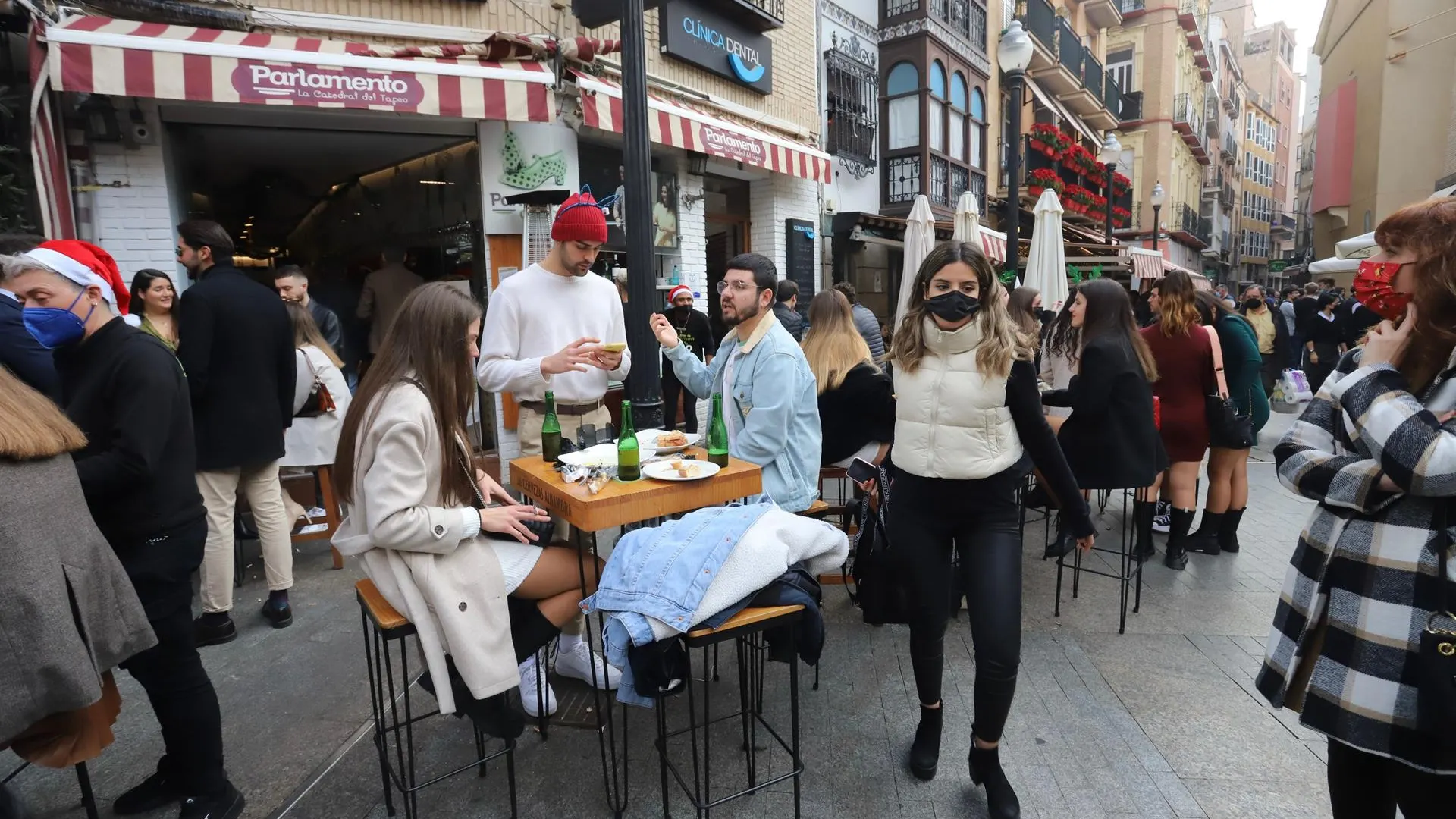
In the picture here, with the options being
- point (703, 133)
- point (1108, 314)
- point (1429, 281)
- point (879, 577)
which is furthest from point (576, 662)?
point (703, 133)

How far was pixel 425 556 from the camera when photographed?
2229 mm

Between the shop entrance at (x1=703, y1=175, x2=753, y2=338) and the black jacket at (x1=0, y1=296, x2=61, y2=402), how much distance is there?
8240mm

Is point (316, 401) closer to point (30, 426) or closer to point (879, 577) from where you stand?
point (30, 426)

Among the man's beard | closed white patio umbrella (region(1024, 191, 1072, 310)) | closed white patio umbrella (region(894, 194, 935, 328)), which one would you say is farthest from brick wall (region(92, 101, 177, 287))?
closed white patio umbrella (region(1024, 191, 1072, 310))

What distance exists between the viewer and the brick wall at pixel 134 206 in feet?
18.0

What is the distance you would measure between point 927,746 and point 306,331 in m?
4.52

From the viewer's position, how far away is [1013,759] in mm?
2793

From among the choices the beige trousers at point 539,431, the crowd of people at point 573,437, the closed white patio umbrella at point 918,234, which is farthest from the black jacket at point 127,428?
the closed white patio umbrella at point 918,234

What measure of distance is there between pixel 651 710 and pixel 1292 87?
85484 millimetres

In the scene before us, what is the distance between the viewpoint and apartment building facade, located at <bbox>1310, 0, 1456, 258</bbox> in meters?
16.9

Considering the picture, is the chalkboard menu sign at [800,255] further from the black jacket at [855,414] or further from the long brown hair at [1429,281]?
the long brown hair at [1429,281]

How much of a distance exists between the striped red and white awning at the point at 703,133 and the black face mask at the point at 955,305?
13.5 feet

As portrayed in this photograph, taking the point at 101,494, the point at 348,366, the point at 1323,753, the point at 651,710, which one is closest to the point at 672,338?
the point at 651,710

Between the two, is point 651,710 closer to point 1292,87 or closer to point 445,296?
point 445,296
